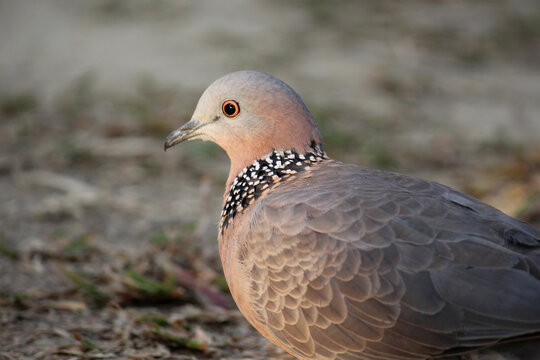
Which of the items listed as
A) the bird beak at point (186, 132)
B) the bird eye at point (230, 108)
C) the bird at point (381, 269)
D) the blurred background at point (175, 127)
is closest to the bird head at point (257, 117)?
the bird eye at point (230, 108)

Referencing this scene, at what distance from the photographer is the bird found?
2316mm

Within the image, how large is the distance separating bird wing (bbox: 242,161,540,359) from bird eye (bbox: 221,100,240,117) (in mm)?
655

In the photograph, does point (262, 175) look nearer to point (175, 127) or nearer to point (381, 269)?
point (381, 269)

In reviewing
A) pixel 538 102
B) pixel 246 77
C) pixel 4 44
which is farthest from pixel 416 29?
pixel 246 77

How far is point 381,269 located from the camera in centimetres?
241

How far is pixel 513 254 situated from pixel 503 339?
0.32 metres

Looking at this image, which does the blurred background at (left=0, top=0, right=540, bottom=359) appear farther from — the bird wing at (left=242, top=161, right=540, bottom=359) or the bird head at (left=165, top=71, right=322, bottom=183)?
the bird head at (left=165, top=71, right=322, bottom=183)

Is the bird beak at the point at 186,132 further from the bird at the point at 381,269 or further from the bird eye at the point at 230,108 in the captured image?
the bird at the point at 381,269

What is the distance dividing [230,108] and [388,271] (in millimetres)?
1300

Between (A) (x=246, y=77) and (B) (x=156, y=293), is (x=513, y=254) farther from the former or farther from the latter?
(B) (x=156, y=293)

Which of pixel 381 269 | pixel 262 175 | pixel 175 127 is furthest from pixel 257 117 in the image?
pixel 175 127

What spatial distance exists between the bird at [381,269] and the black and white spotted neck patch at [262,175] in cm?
3

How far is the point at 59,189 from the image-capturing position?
511 centimetres

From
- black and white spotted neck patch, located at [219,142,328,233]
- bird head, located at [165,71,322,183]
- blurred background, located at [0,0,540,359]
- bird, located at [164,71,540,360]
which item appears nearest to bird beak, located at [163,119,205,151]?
bird head, located at [165,71,322,183]
